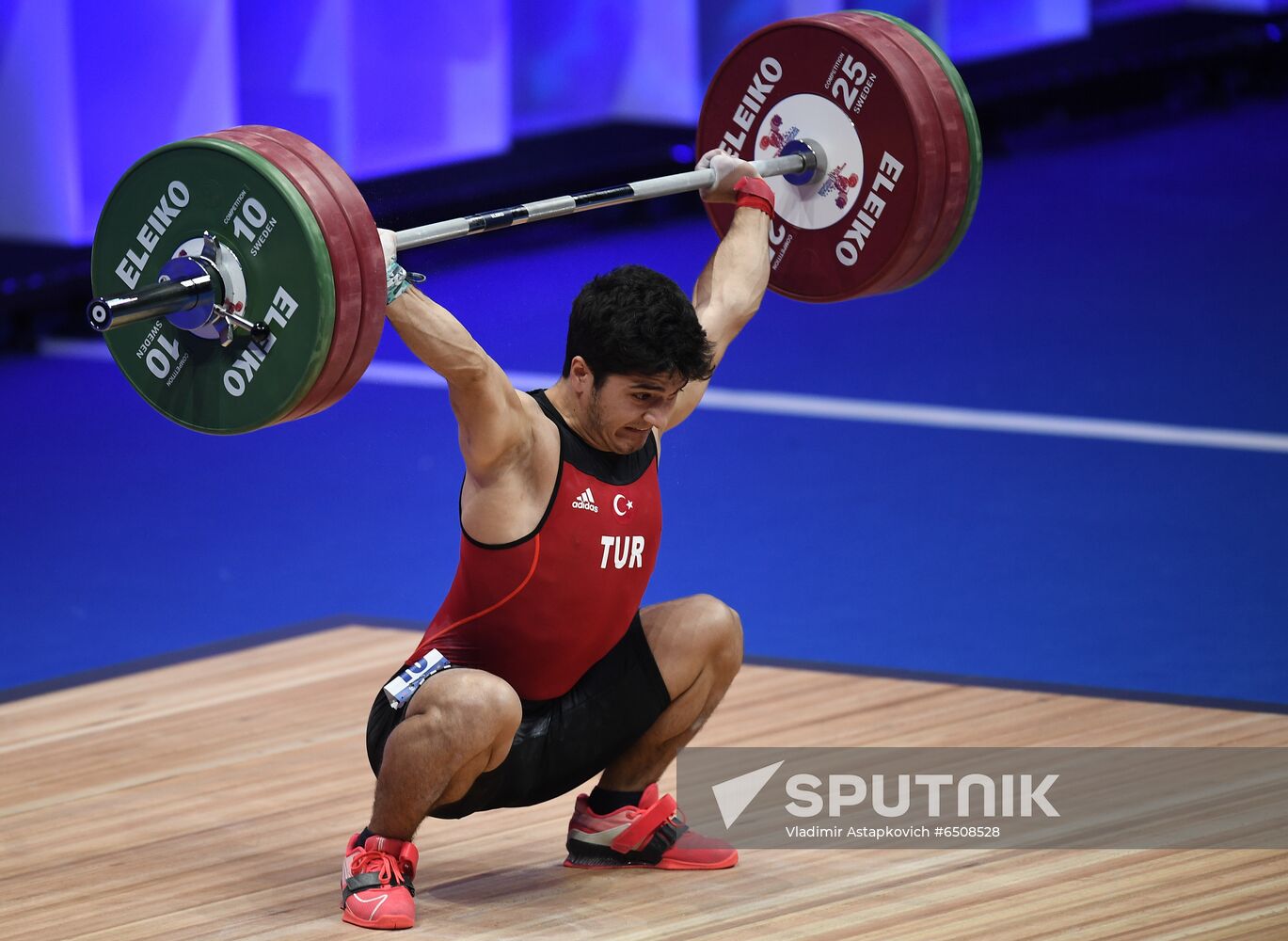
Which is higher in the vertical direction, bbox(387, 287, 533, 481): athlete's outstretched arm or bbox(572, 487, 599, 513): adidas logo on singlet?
bbox(387, 287, 533, 481): athlete's outstretched arm

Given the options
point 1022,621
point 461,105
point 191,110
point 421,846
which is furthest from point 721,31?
point 421,846

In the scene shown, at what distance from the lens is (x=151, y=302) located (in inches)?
131

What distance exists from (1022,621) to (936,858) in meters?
1.87

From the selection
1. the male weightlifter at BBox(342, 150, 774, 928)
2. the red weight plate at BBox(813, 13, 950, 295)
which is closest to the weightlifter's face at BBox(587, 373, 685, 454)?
the male weightlifter at BBox(342, 150, 774, 928)

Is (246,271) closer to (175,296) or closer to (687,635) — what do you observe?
(175,296)

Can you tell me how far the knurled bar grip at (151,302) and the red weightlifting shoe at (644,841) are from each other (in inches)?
44.7

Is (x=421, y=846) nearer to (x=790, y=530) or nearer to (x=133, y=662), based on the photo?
(x=133, y=662)

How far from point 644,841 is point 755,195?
121 cm

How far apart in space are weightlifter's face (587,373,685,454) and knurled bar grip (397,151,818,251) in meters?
0.34

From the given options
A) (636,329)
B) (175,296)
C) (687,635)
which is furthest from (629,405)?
(175,296)

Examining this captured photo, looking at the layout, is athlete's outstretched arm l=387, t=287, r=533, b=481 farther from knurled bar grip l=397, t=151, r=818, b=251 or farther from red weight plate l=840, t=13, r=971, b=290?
red weight plate l=840, t=13, r=971, b=290

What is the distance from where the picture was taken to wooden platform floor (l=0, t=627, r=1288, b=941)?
357 centimetres

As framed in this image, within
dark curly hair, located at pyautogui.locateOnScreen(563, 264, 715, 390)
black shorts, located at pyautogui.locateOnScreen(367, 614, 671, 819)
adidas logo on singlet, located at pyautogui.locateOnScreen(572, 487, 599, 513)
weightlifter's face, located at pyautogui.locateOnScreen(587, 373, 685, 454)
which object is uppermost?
dark curly hair, located at pyautogui.locateOnScreen(563, 264, 715, 390)

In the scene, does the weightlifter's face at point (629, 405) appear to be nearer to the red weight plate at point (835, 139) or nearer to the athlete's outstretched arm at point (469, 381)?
Result: the athlete's outstretched arm at point (469, 381)
